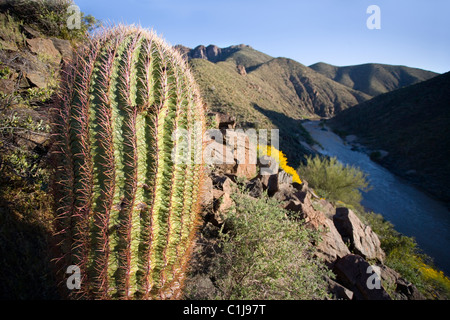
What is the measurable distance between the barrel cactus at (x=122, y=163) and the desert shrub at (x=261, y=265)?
26.5 inches

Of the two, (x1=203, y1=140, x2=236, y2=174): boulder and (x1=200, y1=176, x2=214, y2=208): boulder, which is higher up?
(x1=203, y1=140, x2=236, y2=174): boulder

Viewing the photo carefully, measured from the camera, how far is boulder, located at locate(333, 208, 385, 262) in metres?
4.19

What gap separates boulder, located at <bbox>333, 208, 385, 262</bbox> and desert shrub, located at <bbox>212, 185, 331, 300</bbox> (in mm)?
2133

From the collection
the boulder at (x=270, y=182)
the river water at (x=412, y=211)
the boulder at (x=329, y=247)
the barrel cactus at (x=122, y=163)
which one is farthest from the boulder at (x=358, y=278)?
the river water at (x=412, y=211)

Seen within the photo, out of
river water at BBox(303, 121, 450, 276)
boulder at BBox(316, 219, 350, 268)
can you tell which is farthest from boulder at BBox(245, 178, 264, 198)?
river water at BBox(303, 121, 450, 276)

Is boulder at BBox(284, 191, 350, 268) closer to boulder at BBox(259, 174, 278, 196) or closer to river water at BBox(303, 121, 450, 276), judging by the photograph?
boulder at BBox(259, 174, 278, 196)

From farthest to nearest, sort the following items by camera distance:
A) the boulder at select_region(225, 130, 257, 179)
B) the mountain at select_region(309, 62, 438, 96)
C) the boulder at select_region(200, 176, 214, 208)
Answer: the mountain at select_region(309, 62, 438, 96)
the boulder at select_region(225, 130, 257, 179)
the boulder at select_region(200, 176, 214, 208)

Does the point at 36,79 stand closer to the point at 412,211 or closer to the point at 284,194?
the point at 284,194

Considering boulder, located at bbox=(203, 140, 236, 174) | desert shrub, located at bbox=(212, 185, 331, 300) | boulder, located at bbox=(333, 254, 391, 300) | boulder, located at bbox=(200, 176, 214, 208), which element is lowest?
boulder, located at bbox=(333, 254, 391, 300)

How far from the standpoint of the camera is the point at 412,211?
11.2 meters

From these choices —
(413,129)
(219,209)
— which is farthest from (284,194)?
(413,129)

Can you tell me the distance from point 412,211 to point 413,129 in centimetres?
1421
